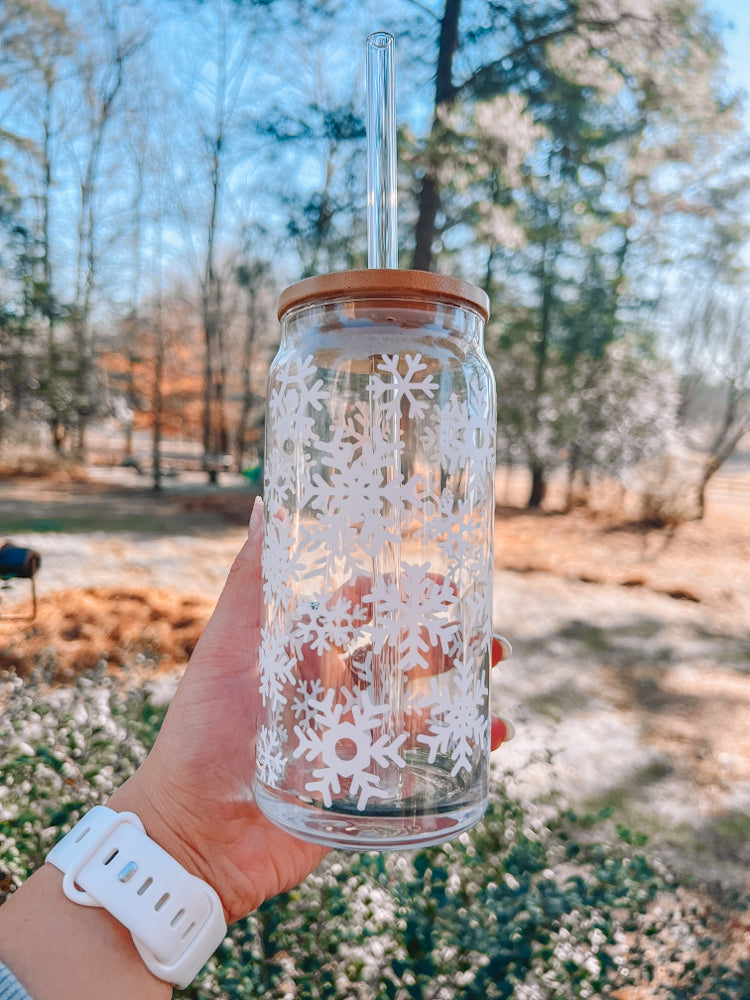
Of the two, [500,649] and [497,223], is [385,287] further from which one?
[497,223]

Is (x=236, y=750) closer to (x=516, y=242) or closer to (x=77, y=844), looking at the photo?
(x=77, y=844)

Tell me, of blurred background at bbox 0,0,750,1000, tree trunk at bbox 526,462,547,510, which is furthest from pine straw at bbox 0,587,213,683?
tree trunk at bbox 526,462,547,510

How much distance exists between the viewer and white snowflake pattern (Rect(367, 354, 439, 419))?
0.86 m

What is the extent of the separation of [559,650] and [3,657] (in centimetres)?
354

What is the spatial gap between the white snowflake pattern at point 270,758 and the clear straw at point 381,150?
639 millimetres

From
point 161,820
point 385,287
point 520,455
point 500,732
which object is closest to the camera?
point 385,287

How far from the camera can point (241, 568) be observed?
1.20m

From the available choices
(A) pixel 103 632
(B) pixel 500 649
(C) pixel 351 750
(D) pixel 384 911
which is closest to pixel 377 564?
(C) pixel 351 750

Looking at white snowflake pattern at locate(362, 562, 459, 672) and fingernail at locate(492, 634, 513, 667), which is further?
fingernail at locate(492, 634, 513, 667)

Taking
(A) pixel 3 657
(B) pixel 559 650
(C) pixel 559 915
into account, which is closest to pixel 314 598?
(C) pixel 559 915

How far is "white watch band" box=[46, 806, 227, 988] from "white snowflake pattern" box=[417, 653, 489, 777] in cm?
38

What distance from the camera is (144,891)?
36.7 inches

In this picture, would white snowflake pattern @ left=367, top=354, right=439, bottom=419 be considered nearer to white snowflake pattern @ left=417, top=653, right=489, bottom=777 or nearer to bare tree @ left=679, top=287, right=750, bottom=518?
white snowflake pattern @ left=417, top=653, right=489, bottom=777

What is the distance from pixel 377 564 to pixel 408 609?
0.07m
